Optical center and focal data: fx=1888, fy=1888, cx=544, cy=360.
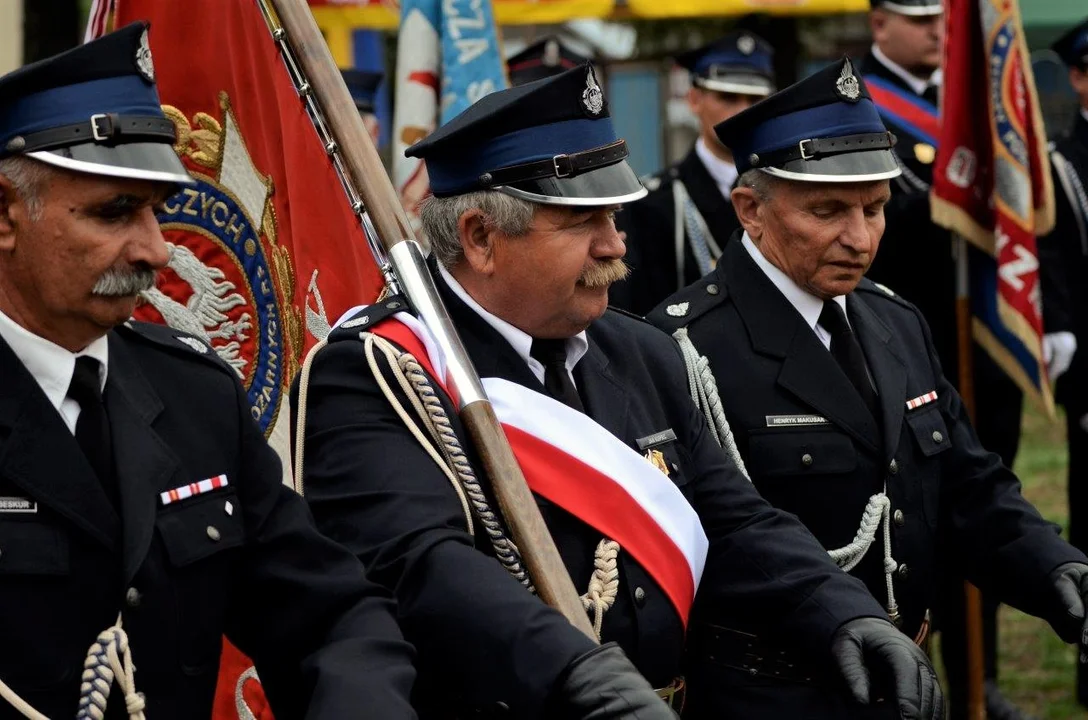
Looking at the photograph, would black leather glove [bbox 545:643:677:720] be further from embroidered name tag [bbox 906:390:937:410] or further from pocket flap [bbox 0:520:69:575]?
embroidered name tag [bbox 906:390:937:410]

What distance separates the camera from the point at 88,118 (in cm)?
304

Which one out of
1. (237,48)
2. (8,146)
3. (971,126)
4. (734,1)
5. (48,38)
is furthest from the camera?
(48,38)

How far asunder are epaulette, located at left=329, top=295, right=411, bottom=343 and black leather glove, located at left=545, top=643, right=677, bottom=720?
877 millimetres

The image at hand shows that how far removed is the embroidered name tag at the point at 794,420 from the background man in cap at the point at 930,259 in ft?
8.91

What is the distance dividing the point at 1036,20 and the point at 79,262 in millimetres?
11102

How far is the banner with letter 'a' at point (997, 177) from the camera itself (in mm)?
6957

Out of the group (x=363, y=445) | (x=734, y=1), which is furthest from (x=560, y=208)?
(x=734, y=1)

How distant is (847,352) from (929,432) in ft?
0.94

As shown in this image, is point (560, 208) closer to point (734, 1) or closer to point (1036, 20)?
point (734, 1)

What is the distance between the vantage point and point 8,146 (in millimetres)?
3008

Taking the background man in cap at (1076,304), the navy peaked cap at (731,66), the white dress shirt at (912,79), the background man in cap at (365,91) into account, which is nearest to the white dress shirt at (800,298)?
the background man in cap at (1076,304)

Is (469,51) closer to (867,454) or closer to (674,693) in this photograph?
(867,454)

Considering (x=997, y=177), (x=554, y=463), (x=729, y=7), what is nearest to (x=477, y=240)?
(x=554, y=463)

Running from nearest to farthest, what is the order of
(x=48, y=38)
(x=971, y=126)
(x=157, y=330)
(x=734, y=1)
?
(x=157, y=330)
(x=971, y=126)
(x=734, y=1)
(x=48, y=38)
